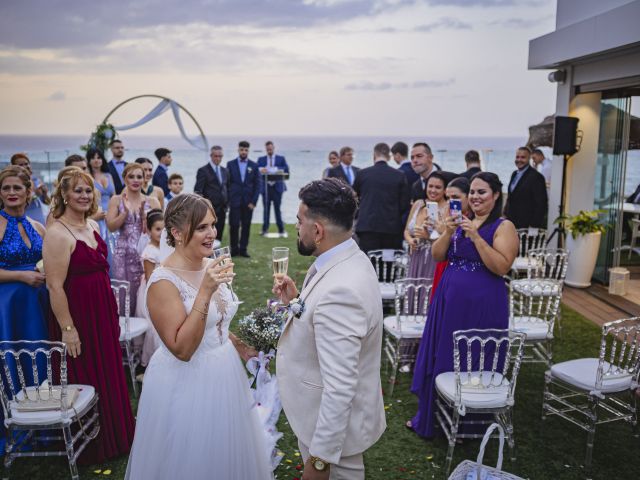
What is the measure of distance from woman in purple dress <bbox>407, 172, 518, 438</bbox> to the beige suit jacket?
1.83 metres

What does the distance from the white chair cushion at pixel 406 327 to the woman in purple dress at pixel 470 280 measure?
0.56 metres

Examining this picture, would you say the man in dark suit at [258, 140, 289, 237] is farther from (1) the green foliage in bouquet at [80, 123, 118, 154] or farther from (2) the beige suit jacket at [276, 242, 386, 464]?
(2) the beige suit jacket at [276, 242, 386, 464]

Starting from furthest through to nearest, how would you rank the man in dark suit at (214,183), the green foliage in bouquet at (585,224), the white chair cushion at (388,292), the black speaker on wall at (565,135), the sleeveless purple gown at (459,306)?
the man in dark suit at (214,183), the black speaker on wall at (565,135), the green foliage in bouquet at (585,224), the white chair cushion at (388,292), the sleeveless purple gown at (459,306)

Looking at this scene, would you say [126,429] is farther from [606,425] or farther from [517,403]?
[606,425]

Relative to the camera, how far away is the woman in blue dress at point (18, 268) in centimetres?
361

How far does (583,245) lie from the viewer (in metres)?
8.05

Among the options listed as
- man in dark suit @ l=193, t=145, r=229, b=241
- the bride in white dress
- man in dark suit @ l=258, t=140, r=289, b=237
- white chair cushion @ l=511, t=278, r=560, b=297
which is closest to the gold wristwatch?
the bride in white dress

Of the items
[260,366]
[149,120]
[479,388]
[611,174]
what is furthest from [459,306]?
[149,120]

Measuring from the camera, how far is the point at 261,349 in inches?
117

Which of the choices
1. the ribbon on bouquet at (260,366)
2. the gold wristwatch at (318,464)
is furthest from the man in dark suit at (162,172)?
the gold wristwatch at (318,464)

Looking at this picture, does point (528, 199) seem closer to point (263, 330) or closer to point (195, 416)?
point (263, 330)

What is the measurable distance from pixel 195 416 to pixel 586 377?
9.06 ft

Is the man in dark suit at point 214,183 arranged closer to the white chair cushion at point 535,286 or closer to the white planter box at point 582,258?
the white chair cushion at point 535,286

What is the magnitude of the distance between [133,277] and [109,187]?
8.76 feet
